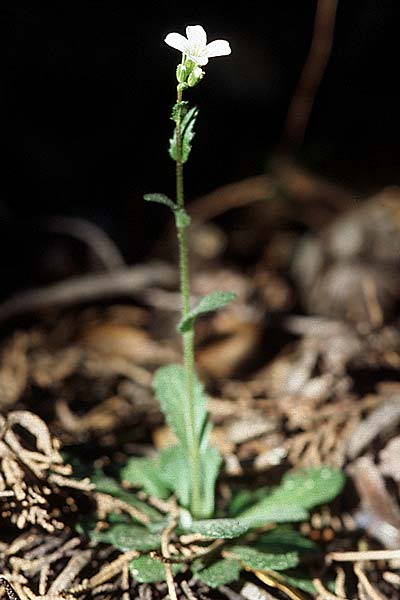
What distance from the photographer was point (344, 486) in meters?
1.94

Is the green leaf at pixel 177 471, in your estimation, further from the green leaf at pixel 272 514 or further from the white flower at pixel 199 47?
the white flower at pixel 199 47

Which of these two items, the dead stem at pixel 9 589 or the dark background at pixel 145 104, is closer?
A: the dead stem at pixel 9 589

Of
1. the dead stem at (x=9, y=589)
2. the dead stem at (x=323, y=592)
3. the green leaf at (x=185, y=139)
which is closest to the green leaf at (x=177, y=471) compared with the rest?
the dead stem at (x=323, y=592)

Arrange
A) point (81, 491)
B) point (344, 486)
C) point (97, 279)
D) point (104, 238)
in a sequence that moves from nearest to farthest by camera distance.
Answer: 1. point (81, 491)
2. point (344, 486)
3. point (97, 279)
4. point (104, 238)

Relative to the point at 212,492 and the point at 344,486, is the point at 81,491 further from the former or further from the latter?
the point at 344,486

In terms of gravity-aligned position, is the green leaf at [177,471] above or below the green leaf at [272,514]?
above

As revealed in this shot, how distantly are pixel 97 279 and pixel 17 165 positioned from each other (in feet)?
2.97

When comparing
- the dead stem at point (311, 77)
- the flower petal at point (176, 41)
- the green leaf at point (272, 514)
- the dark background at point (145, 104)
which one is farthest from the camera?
Answer: the dead stem at point (311, 77)

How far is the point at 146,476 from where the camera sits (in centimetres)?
185

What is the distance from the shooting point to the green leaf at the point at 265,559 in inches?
59.8

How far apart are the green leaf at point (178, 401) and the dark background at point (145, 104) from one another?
4.84 feet

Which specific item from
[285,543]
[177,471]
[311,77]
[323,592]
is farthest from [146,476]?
[311,77]

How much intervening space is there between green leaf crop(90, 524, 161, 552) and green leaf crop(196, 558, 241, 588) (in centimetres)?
15

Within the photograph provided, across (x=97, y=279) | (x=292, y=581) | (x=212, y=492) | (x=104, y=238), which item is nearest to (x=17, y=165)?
(x=104, y=238)
